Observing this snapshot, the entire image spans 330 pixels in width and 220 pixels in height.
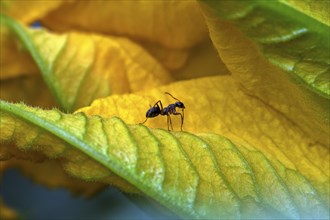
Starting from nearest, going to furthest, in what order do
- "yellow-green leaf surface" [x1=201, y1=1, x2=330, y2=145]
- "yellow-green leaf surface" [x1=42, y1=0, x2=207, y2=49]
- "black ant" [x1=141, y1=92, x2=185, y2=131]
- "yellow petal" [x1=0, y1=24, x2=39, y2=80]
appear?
1. "yellow-green leaf surface" [x1=201, y1=1, x2=330, y2=145]
2. "black ant" [x1=141, y1=92, x2=185, y2=131]
3. "yellow-green leaf surface" [x1=42, y1=0, x2=207, y2=49]
4. "yellow petal" [x1=0, y1=24, x2=39, y2=80]

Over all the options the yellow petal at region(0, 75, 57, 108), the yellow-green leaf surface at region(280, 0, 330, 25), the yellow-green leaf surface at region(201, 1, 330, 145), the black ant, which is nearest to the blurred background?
the yellow petal at region(0, 75, 57, 108)

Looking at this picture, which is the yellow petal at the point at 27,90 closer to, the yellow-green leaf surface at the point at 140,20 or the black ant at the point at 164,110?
the yellow-green leaf surface at the point at 140,20

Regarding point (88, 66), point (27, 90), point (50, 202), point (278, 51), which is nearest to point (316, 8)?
point (278, 51)

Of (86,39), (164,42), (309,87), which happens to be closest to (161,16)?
(164,42)

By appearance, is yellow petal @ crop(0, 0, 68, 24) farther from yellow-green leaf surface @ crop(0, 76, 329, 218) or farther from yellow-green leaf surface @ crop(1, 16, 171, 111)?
yellow-green leaf surface @ crop(0, 76, 329, 218)

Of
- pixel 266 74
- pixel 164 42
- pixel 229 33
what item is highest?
pixel 229 33

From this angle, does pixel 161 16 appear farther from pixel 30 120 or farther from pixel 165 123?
pixel 30 120

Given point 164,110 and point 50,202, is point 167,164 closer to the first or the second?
point 164,110

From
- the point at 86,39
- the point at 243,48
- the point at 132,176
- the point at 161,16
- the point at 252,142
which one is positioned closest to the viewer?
the point at 132,176
